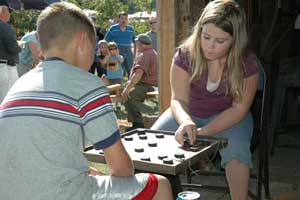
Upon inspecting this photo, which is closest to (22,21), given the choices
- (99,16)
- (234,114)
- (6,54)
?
(99,16)

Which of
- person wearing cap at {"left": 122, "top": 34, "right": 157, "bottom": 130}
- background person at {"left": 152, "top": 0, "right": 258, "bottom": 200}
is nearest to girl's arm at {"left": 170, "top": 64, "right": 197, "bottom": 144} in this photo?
background person at {"left": 152, "top": 0, "right": 258, "bottom": 200}

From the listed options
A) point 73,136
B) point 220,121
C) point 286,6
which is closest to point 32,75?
point 73,136

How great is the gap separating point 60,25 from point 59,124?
39 centimetres

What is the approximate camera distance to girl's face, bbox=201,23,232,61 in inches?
112

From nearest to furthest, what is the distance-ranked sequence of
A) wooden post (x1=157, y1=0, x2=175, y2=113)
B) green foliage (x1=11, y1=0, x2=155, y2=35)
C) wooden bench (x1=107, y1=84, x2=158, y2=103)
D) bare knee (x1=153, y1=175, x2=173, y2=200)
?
bare knee (x1=153, y1=175, x2=173, y2=200)
wooden post (x1=157, y1=0, x2=175, y2=113)
wooden bench (x1=107, y1=84, x2=158, y2=103)
green foliage (x1=11, y1=0, x2=155, y2=35)

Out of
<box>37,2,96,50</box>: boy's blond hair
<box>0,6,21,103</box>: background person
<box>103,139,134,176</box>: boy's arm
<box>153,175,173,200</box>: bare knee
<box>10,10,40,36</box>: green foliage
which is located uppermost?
<box>37,2,96,50</box>: boy's blond hair

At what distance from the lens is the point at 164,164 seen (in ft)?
6.98

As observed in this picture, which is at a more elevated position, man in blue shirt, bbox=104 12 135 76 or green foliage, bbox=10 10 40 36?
man in blue shirt, bbox=104 12 135 76

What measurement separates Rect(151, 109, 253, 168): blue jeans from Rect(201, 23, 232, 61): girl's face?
1.25ft

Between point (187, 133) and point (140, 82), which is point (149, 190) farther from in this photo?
point (140, 82)

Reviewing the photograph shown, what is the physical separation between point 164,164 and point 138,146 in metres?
0.37

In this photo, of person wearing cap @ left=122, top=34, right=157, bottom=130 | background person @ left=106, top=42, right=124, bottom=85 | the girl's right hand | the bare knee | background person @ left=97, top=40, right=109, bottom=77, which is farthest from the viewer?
background person @ left=97, top=40, right=109, bottom=77

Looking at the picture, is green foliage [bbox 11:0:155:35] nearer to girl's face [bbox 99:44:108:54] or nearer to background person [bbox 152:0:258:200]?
girl's face [bbox 99:44:108:54]

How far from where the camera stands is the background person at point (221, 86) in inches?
110
